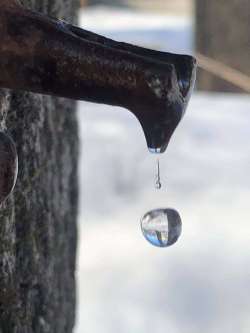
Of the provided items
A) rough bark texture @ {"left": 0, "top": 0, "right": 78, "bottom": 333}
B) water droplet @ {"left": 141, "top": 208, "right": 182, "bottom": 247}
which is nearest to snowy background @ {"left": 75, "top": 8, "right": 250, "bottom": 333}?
rough bark texture @ {"left": 0, "top": 0, "right": 78, "bottom": 333}

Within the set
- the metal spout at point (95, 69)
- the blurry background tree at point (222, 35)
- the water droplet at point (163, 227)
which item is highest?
the blurry background tree at point (222, 35)

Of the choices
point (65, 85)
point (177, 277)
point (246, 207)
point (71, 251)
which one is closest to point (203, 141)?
point (246, 207)

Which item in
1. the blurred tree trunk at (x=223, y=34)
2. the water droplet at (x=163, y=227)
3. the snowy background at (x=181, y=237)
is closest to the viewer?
the water droplet at (x=163, y=227)

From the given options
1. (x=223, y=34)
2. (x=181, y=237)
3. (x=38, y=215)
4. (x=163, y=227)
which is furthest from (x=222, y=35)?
A: (x=163, y=227)

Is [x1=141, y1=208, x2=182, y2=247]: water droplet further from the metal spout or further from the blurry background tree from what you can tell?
the blurry background tree

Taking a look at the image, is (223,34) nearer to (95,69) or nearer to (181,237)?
(181,237)

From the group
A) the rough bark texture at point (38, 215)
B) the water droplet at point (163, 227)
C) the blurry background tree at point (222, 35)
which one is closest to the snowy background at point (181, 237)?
the rough bark texture at point (38, 215)

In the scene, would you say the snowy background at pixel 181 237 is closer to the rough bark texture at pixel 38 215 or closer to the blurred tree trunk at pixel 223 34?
the rough bark texture at pixel 38 215
